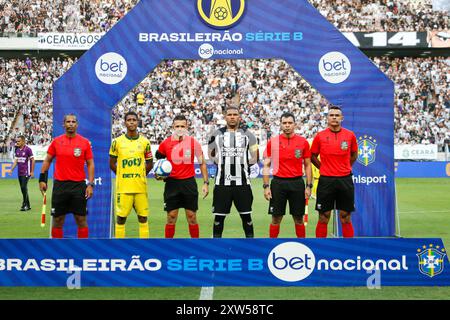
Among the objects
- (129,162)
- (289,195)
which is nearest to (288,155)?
(289,195)

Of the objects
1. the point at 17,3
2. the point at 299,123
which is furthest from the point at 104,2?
the point at 299,123

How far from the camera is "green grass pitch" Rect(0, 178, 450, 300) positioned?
25.1ft

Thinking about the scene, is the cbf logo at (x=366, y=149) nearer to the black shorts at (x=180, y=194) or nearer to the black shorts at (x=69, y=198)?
the black shorts at (x=180, y=194)

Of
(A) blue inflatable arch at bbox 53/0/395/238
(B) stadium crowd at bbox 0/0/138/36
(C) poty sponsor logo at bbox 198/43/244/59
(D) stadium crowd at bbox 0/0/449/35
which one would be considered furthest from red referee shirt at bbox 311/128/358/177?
(B) stadium crowd at bbox 0/0/138/36

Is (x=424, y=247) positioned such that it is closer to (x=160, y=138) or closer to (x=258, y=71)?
(x=160, y=138)

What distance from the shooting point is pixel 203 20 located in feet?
39.5

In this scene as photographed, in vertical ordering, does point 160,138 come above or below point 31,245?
above

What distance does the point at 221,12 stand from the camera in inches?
474

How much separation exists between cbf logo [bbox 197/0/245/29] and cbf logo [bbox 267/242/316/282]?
5.62 m

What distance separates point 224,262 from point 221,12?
5805mm

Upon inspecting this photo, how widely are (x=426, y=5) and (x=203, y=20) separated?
114 ft

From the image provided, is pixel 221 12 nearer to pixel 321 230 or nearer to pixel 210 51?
pixel 210 51

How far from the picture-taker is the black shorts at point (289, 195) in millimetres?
10383

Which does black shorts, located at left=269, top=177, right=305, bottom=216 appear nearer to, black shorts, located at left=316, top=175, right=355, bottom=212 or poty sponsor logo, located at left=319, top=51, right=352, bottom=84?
black shorts, located at left=316, top=175, right=355, bottom=212
